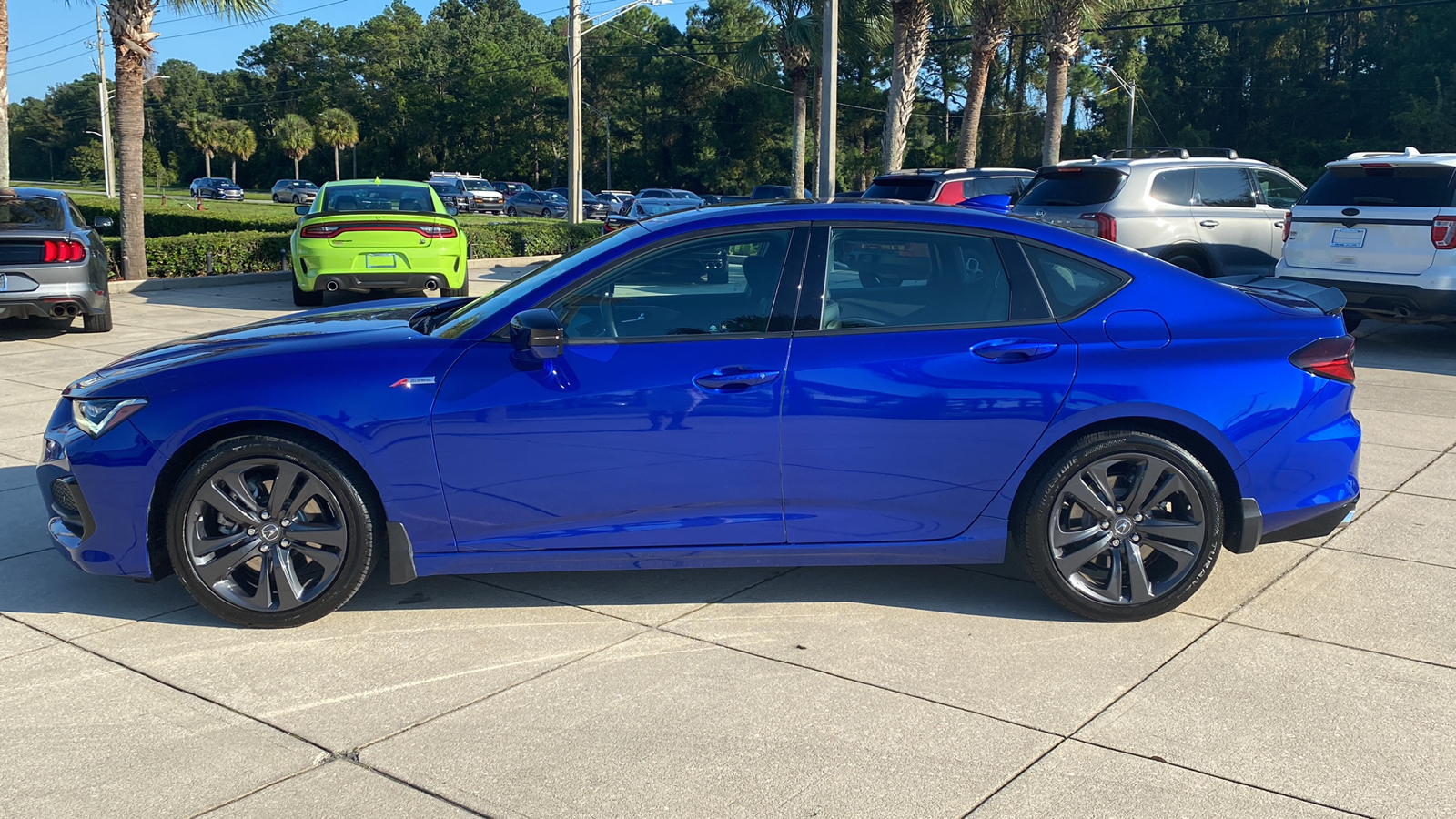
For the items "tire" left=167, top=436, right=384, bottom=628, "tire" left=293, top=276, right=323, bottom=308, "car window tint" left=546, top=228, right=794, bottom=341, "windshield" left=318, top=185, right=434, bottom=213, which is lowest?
"tire" left=167, top=436, right=384, bottom=628

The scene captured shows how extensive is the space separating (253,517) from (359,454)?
47cm

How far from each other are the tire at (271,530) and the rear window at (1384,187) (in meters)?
9.78

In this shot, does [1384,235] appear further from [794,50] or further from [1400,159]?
[794,50]

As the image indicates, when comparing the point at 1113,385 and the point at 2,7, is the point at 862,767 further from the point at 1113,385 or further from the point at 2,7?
the point at 2,7

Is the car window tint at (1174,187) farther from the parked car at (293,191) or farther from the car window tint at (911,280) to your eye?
the parked car at (293,191)

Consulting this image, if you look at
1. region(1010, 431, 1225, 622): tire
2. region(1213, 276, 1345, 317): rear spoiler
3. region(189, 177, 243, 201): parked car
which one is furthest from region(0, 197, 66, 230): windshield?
region(189, 177, 243, 201): parked car

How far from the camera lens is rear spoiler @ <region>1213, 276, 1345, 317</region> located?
4844 mm

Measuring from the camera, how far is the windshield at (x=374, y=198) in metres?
14.4

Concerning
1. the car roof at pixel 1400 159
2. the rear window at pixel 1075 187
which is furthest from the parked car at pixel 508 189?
the car roof at pixel 1400 159

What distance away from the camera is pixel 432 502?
4.30 metres

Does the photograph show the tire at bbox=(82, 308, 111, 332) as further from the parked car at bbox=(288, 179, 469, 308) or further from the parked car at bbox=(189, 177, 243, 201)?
the parked car at bbox=(189, 177, 243, 201)

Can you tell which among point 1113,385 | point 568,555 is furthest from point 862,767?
point 1113,385

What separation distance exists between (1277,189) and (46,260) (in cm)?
1266

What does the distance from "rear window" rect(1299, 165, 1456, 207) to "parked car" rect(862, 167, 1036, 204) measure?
4.50 m
